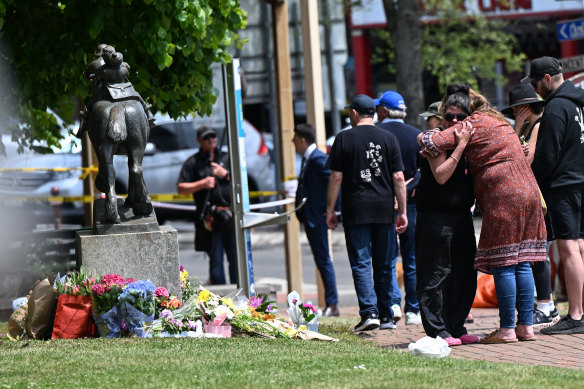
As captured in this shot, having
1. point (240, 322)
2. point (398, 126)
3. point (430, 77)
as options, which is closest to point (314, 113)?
point (398, 126)

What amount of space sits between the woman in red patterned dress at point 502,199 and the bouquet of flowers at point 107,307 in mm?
2367

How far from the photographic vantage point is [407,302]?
33.0 feet

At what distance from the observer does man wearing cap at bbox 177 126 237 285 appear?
510 inches

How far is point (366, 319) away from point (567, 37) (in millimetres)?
6179

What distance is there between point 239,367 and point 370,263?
301 centimetres

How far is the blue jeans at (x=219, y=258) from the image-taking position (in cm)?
1282

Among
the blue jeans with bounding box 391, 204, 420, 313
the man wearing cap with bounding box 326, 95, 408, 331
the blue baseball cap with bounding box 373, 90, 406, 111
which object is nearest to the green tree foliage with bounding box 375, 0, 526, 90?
the blue baseball cap with bounding box 373, 90, 406, 111

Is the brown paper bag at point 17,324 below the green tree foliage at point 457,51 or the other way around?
below

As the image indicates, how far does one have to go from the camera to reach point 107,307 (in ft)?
26.6

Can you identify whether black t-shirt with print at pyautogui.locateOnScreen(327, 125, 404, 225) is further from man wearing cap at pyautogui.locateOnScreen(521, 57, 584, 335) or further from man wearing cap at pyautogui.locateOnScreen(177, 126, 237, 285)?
man wearing cap at pyautogui.locateOnScreen(177, 126, 237, 285)

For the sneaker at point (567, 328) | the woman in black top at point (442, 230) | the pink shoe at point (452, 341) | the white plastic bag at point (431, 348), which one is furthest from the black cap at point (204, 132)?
the white plastic bag at point (431, 348)

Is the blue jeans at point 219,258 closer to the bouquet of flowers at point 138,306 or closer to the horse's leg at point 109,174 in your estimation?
the horse's leg at point 109,174

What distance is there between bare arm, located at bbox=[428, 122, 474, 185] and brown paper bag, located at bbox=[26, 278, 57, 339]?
2.90 m

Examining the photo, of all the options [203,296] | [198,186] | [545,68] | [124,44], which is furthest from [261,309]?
[198,186]
